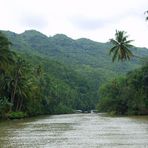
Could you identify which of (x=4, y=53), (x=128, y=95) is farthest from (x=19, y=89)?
(x=128, y=95)

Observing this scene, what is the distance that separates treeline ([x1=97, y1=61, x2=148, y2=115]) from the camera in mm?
98250

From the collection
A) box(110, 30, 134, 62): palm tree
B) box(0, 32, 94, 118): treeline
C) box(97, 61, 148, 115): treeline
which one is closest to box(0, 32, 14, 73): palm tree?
box(0, 32, 94, 118): treeline

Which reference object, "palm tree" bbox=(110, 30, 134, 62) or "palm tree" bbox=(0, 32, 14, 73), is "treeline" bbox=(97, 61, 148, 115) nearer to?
"palm tree" bbox=(110, 30, 134, 62)

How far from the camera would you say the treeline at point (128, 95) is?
9825 cm

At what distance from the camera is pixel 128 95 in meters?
105

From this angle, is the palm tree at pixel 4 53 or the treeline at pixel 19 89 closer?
the palm tree at pixel 4 53

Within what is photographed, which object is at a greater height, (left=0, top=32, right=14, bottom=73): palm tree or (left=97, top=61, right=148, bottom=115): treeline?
(left=0, top=32, right=14, bottom=73): palm tree

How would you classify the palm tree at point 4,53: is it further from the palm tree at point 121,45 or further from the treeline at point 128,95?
the treeline at point 128,95

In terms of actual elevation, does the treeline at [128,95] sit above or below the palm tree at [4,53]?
below

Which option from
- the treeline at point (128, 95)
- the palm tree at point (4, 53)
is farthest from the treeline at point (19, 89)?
the treeline at point (128, 95)

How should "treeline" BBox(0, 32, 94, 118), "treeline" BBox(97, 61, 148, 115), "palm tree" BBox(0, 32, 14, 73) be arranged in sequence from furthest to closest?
"treeline" BBox(97, 61, 148, 115), "treeline" BBox(0, 32, 94, 118), "palm tree" BBox(0, 32, 14, 73)

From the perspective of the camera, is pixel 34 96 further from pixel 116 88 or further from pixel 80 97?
pixel 80 97

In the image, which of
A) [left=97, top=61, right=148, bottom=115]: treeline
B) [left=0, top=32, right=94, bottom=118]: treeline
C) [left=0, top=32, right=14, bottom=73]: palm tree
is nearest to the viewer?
[left=0, top=32, right=14, bottom=73]: palm tree

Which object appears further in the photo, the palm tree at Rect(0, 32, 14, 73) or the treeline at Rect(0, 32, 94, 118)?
the treeline at Rect(0, 32, 94, 118)
